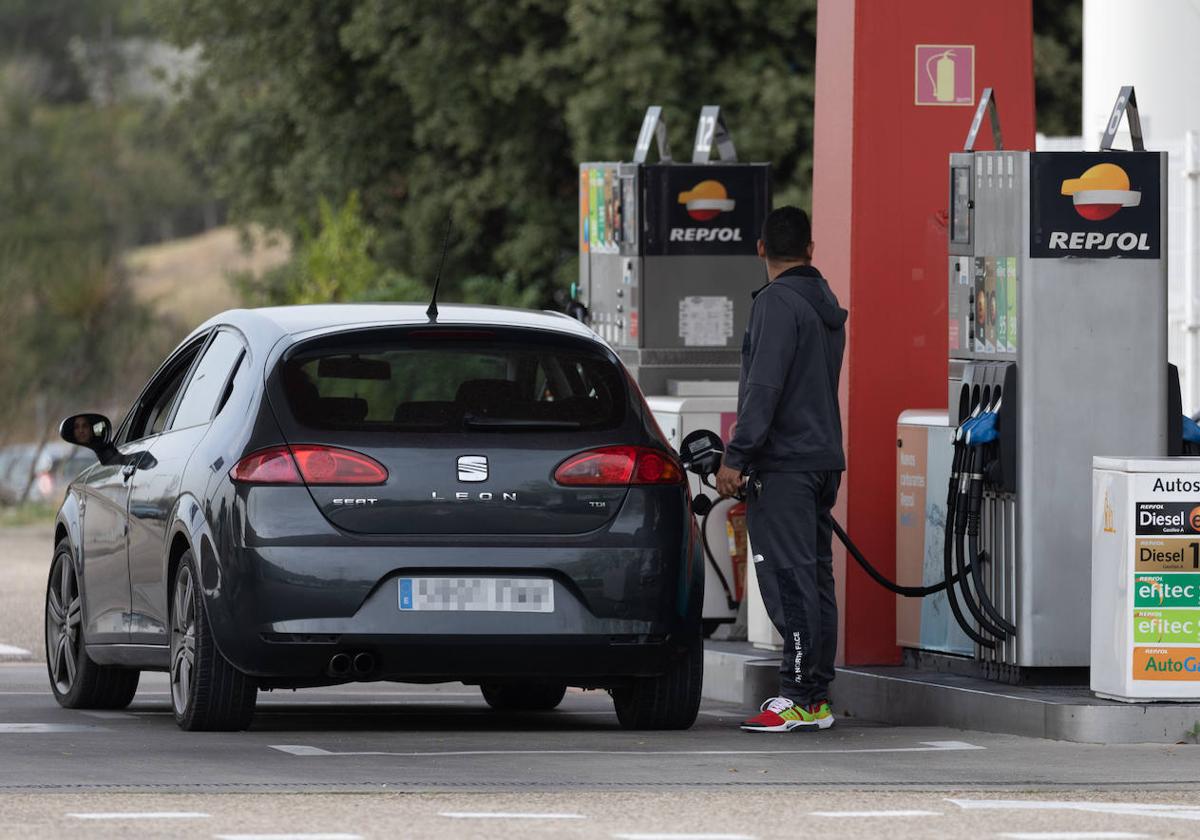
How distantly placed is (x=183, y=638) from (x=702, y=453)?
6.51 ft

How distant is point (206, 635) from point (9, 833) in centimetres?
243

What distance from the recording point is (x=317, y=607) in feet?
29.0

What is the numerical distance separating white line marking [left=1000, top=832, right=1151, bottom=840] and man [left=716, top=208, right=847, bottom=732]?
2.81 meters

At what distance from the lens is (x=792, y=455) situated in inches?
375

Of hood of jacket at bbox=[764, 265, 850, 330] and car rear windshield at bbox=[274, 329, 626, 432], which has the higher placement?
hood of jacket at bbox=[764, 265, 850, 330]

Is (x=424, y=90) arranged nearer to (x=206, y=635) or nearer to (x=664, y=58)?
(x=664, y=58)

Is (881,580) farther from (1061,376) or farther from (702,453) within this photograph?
(1061,376)

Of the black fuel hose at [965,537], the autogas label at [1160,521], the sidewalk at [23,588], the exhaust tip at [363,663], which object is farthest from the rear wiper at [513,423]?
the sidewalk at [23,588]

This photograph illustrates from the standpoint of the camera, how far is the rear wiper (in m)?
9.06

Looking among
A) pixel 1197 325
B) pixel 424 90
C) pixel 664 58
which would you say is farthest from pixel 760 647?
pixel 424 90

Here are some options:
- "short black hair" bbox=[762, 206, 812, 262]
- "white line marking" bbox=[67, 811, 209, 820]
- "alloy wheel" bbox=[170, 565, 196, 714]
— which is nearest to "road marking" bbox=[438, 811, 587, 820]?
"white line marking" bbox=[67, 811, 209, 820]

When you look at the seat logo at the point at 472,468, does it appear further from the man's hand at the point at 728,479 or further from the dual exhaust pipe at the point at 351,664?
the man's hand at the point at 728,479

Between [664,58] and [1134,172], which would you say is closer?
[1134,172]

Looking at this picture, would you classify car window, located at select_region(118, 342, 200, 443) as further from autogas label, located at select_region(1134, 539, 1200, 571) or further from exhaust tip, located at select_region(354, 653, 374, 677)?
autogas label, located at select_region(1134, 539, 1200, 571)
